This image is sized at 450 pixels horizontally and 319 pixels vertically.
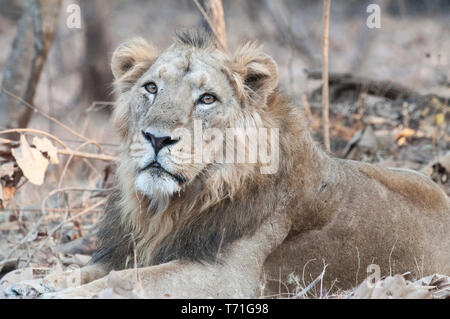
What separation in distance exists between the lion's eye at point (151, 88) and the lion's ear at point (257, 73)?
61cm

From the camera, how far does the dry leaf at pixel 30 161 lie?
5.64 m

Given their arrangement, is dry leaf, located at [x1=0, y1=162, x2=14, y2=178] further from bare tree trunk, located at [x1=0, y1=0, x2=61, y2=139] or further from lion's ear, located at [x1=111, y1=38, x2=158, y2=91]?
bare tree trunk, located at [x1=0, y1=0, x2=61, y2=139]

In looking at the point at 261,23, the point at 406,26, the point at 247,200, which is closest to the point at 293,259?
the point at 247,200

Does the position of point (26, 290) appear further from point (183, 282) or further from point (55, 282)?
point (183, 282)

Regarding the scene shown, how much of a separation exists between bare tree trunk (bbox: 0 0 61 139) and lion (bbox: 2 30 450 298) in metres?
3.94

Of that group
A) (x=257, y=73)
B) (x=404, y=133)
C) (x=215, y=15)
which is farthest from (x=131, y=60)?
(x=404, y=133)

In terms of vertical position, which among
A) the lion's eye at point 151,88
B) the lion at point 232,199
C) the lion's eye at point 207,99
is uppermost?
the lion's eye at point 151,88

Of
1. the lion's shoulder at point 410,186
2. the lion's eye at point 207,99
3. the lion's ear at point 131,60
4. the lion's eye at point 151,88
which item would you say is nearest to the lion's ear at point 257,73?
the lion's eye at point 207,99

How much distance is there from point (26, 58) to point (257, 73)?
4917 mm

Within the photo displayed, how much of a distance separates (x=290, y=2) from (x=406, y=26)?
191 inches

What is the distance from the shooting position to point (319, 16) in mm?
27453

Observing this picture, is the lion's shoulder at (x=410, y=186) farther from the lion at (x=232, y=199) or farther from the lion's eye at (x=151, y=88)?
the lion's eye at (x=151, y=88)
